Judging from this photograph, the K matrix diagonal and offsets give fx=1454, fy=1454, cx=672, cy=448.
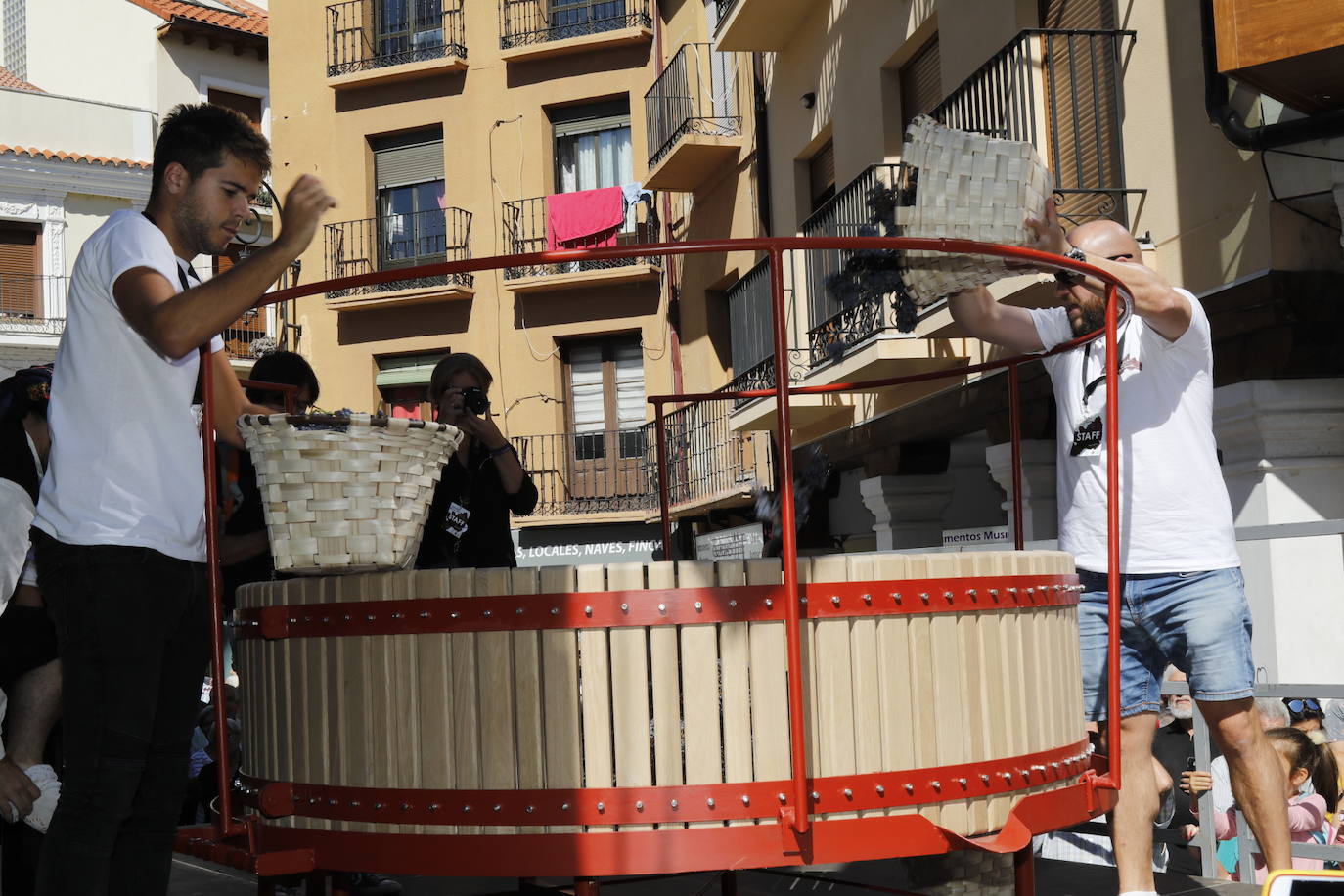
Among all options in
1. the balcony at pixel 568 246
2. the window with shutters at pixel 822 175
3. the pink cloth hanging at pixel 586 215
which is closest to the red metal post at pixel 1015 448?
the window with shutters at pixel 822 175

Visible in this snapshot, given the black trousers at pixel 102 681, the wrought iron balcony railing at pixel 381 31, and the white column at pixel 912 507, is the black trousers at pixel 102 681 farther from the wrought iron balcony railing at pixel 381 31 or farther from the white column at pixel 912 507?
the wrought iron balcony railing at pixel 381 31

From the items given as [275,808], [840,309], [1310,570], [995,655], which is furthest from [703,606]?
[840,309]

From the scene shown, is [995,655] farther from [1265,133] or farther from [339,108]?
[339,108]

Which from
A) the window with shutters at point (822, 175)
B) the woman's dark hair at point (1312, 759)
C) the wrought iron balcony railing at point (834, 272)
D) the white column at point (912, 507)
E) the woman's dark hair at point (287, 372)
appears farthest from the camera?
the window with shutters at point (822, 175)

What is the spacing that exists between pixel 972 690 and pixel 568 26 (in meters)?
23.3

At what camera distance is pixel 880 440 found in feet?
48.4

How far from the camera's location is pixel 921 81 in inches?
539

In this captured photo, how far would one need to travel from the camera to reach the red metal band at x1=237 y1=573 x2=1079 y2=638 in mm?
3045

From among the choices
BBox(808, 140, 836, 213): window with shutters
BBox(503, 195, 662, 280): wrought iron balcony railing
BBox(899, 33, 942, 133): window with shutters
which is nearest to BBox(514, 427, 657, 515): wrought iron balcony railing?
BBox(503, 195, 662, 280): wrought iron balcony railing

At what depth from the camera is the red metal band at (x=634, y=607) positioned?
304cm

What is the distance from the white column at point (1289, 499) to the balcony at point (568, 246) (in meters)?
15.8

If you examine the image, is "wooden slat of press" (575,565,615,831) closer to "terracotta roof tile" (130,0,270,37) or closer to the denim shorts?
the denim shorts

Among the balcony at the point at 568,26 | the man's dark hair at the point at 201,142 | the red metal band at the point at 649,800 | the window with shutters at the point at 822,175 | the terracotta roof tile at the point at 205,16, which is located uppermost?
the terracotta roof tile at the point at 205,16

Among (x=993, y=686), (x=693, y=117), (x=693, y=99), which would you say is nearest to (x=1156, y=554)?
(x=993, y=686)
